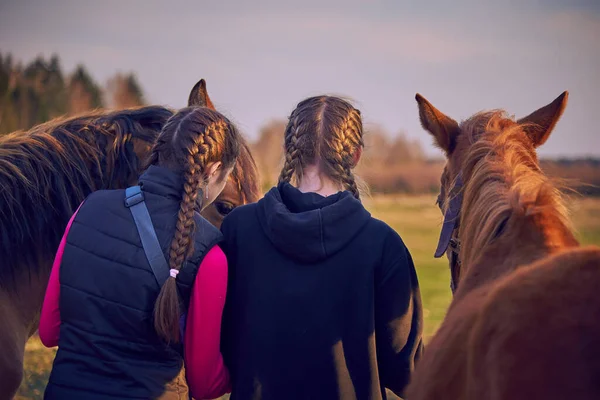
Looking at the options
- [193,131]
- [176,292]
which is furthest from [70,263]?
[193,131]

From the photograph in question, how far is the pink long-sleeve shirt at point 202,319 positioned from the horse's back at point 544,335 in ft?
3.36

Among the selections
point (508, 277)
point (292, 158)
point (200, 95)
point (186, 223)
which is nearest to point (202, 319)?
point (186, 223)

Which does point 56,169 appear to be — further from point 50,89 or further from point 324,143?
point 50,89

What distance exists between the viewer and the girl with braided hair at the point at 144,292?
2.31 metres

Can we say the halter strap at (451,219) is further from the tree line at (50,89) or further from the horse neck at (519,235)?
the tree line at (50,89)

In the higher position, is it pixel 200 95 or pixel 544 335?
pixel 200 95

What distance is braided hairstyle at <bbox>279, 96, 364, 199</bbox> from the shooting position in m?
2.50

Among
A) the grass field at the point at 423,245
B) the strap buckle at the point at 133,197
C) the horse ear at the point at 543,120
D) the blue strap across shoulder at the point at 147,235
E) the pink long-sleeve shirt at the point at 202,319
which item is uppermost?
the horse ear at the point at 543,120

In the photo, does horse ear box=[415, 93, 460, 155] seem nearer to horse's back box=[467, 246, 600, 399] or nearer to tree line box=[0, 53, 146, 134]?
horse's back box=[467, 246, 600, 399]

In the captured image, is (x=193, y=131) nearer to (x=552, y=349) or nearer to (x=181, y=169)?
(x=181, y=169)

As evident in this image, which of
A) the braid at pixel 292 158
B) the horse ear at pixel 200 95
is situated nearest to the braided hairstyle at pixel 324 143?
the braid at pixel 292 158

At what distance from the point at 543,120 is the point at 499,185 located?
28.3 inches

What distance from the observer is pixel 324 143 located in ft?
8.18

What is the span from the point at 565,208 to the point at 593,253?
773mm
